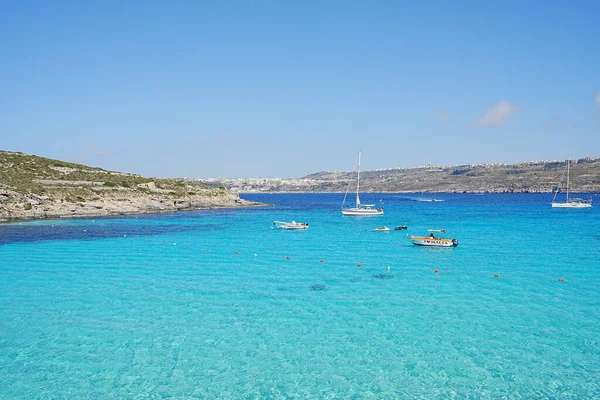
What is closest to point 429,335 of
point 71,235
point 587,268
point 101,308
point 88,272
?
point 101,308

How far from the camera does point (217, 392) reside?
637 inches

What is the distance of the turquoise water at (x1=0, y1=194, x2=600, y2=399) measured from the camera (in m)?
16.8

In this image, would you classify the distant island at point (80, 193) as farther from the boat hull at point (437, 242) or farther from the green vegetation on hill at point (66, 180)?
the boat hull at point (437, 242)

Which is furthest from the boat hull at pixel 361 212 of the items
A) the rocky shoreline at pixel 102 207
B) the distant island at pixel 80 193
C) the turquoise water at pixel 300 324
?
the turquoise water at pixel 300 324

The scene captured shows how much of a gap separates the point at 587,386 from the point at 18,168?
11928cm

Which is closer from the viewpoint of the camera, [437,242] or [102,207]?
[437,242]

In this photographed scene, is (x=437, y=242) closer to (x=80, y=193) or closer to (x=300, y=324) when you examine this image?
(x=300, y=324)

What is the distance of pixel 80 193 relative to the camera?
96.9m

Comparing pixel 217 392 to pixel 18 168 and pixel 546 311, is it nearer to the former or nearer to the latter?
pixel 546 311

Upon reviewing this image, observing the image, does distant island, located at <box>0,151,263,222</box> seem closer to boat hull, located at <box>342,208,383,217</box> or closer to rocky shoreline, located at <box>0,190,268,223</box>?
rocky shoreline, located at <box>0,190,268,223</box>

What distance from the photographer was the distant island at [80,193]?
8556 cm

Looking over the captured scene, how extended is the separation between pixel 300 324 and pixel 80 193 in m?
87.0

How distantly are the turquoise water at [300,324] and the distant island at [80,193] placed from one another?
45.2 meters

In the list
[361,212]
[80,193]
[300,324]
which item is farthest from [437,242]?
[80,193]
